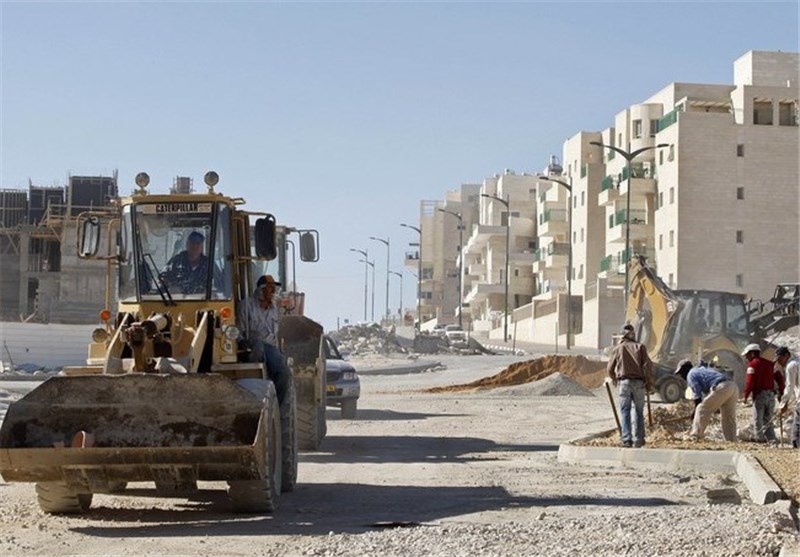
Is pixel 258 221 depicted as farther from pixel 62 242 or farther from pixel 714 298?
pixel 62 242

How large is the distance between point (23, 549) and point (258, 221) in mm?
4518

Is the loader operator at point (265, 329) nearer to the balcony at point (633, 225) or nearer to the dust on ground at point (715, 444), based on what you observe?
the dust on ground at point (715, 444)

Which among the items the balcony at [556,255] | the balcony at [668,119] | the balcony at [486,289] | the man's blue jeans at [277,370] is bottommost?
the man's blue jeans at [277,370]

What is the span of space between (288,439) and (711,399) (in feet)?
29.5

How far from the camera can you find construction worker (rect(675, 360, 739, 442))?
22.9 metres

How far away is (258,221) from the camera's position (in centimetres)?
1546

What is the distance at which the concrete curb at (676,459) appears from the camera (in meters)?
17.4

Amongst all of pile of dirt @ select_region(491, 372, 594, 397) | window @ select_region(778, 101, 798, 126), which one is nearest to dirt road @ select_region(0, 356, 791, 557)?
pile of dirt @ select_region(491, 372, 594, 397)

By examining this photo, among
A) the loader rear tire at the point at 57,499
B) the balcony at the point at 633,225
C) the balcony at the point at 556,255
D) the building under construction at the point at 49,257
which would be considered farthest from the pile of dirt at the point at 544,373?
the balcony at the point at 556,255

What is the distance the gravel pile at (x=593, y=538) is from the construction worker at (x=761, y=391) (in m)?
11.1

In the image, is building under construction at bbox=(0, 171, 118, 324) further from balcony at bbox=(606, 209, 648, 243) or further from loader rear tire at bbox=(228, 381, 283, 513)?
loader rear tire at bbox=(228, 381, 283, 513)

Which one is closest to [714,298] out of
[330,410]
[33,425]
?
[330,410]

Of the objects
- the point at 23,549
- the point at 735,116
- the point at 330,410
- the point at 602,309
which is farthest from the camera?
the point at 602,309

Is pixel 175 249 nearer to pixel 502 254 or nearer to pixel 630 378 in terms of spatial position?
pixel 630 378
